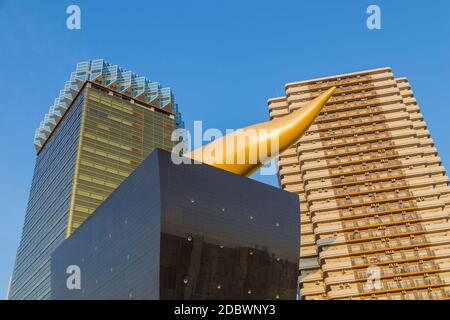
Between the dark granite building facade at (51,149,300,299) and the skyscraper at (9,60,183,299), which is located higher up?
the skyscraper at (9,60,183,299)

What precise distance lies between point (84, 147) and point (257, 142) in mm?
58815

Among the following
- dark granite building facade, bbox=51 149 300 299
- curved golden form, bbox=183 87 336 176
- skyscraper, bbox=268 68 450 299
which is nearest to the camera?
dark granite building facade, bbox=51 149 300 299

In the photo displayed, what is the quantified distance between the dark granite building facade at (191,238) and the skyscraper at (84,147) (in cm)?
4203

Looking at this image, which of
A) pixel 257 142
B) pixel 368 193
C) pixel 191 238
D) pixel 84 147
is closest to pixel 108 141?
pixel 84 147

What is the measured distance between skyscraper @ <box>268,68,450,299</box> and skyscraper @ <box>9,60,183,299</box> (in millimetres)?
28140

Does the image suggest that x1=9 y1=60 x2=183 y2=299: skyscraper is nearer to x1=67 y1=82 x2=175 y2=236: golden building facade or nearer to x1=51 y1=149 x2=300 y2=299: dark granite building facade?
x1=67 y1=82 x2=175 y2=236: golden building facade

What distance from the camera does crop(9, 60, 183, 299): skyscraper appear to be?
84.2 meters

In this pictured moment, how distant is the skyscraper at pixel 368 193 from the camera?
71375 mm

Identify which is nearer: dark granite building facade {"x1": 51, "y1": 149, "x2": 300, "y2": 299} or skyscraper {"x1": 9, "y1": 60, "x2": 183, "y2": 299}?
dark granite building facade {"x1": 51, "y1": 149, "x2": 300, "y2": 299}

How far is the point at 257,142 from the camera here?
37.0 meters

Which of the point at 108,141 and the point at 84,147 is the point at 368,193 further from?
the point at 84,147

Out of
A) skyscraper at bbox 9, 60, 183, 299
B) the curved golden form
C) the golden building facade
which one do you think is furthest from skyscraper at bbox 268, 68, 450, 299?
the curved golden form

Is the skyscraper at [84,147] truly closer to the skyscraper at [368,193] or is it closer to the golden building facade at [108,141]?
the golden building facade at [108,141]
